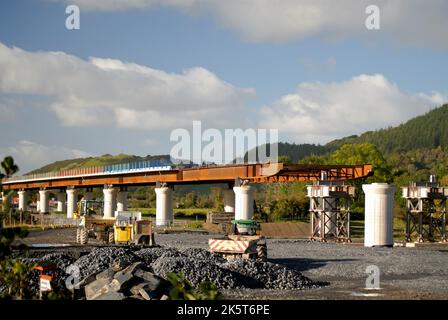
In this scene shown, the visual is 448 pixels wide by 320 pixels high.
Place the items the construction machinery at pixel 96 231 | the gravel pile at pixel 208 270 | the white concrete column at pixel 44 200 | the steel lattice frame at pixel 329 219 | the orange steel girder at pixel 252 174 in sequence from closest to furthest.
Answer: the gravel pile at pixel 208 270, the construction machinery at pixel 96 231, the steel lattice frame at pixel 329 219, the orange steel girder at pixel 252 174, the white concrete column at pixel 44 200

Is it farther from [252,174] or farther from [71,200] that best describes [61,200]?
[252,174]

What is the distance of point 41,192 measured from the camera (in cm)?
12488

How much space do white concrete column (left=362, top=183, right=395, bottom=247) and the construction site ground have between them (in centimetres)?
190

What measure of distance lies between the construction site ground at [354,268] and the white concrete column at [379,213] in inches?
74.6

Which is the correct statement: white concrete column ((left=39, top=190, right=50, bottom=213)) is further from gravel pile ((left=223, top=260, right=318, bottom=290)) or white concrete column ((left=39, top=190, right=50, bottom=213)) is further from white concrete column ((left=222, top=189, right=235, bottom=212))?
gravel pile ((left=223, top=260, right=318, bottom=290))

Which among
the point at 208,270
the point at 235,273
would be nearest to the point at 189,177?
the point at 235,273

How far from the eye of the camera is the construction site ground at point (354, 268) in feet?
80.2

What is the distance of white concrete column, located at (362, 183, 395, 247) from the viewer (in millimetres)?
46156

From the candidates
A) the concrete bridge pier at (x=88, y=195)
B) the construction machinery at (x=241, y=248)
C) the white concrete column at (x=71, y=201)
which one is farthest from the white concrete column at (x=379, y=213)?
the concrete bridge pier at (x=88, y=195)

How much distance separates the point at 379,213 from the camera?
151 ft

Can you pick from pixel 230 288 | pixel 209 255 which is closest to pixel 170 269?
pixel 230 288

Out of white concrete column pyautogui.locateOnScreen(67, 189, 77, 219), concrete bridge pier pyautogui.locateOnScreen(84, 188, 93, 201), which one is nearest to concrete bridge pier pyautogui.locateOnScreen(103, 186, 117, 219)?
white concrete column pyautogui.locateOnScreen(67, 189, 77, 219)

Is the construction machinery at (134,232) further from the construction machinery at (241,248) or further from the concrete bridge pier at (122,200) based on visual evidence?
the concrete bridge pier at (122,200)
